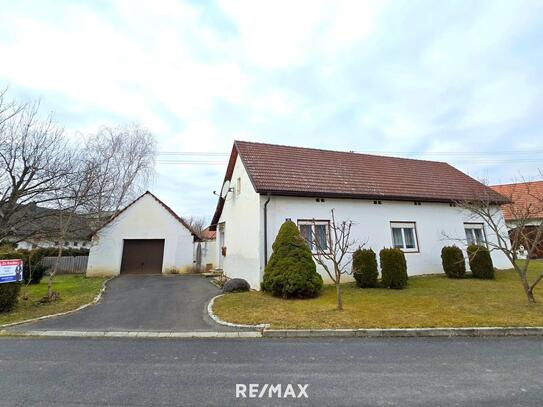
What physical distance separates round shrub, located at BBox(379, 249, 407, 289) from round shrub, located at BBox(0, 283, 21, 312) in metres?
12.6

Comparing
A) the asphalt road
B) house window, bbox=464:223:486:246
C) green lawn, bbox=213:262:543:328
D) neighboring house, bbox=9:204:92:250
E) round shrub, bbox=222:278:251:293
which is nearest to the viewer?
the asphalt road

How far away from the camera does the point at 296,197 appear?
39.8ft

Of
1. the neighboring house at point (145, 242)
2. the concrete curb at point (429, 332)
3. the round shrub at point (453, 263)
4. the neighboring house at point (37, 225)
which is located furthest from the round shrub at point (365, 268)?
the neighboring house at point (37, 225)

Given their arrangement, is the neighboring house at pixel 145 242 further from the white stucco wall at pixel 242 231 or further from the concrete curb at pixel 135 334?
the concrete curb at pixel 135 334

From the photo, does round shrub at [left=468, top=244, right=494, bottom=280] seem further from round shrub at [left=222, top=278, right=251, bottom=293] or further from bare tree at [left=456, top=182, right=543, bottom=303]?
round shrub at [left=222, top=278, right=251, bottom=293]

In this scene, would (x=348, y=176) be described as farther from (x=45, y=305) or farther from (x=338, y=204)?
(x=45, y=305)

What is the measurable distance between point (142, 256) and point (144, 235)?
4.64 ft

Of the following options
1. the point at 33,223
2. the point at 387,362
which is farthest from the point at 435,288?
the point at 33,223

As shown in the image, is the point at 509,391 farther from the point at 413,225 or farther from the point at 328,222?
the point at 413,225

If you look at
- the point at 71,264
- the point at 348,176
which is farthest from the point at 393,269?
the point at 71,264

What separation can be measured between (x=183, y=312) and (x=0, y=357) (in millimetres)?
4092

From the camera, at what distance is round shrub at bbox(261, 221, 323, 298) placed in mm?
9406

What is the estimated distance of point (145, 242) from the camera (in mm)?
19516

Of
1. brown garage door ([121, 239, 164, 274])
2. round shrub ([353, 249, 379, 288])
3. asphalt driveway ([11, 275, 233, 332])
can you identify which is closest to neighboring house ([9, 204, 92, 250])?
asphalt driveway ([11, 275, 233, 332])
